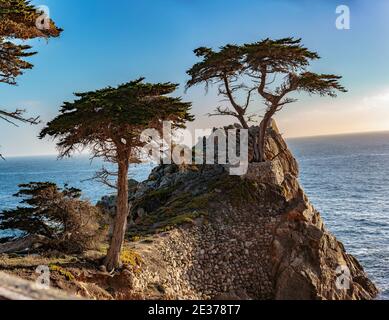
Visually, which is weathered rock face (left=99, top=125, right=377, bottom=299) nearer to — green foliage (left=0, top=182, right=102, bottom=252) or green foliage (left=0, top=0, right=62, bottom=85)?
green foliage (left=0, top=182, right=102, bottom=252)

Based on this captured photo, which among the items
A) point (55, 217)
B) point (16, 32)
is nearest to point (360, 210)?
point (55, 217)

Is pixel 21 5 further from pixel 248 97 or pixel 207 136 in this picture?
pixel 207 136

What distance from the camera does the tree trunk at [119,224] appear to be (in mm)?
14938

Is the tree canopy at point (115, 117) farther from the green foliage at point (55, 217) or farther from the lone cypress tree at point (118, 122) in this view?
the green foliage at point (55, 217)

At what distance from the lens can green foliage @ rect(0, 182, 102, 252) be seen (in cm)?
1698

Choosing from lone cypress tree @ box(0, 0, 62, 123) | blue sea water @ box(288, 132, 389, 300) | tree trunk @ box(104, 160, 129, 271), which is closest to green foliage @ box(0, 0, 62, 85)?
lone cypress tree @ box(0, 0, 62, 123)

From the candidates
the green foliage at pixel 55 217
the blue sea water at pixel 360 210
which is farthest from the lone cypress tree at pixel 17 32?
the blue sea water at pixel 360 210

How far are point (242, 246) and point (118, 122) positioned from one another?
10662 millimetres

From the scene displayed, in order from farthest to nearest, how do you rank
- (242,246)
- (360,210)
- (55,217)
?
(360,210) < (242,246) < (55,217)

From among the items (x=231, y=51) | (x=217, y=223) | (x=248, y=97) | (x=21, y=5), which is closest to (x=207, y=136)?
(x=248, y=97)

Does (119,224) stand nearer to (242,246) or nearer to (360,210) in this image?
Result: (242,246)

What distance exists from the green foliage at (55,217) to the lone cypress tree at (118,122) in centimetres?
243

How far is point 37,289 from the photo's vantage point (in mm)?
3121

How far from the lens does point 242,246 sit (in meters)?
20.6
